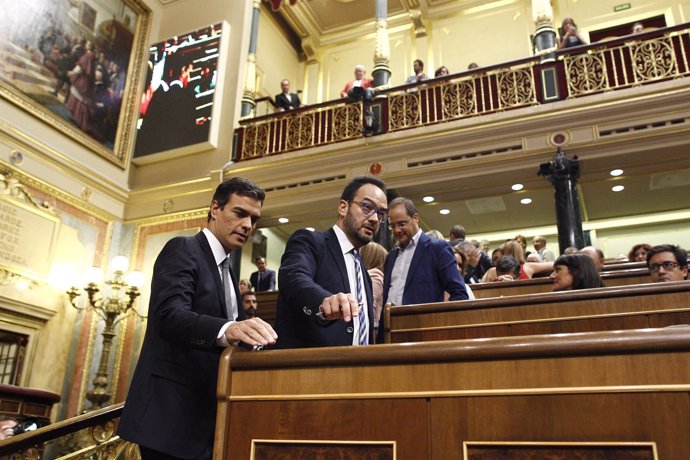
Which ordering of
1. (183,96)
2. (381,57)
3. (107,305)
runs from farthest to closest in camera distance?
(183,96), (381,57), (107,305)

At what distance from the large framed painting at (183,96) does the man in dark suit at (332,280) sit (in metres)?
7.22

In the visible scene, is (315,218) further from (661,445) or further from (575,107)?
(661,445)

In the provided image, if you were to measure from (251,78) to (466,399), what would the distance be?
879 centimetres

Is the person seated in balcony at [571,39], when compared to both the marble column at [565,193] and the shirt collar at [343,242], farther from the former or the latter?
the shirt collar at [343,242]

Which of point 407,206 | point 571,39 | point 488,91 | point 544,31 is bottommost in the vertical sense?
point 407,206

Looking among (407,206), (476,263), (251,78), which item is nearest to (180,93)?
(251,78)

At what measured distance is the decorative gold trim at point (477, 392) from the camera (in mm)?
1160

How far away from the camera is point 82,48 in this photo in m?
8.77

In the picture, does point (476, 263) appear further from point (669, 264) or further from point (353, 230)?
point (353, 230)

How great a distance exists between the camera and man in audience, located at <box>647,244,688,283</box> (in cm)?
328

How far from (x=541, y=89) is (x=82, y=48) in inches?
262

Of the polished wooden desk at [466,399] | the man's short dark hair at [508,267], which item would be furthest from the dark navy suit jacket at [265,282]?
the polished wooden desk at [466,399]

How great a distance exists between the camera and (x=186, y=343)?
1554mm

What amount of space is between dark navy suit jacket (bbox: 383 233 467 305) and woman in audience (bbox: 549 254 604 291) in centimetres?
59
